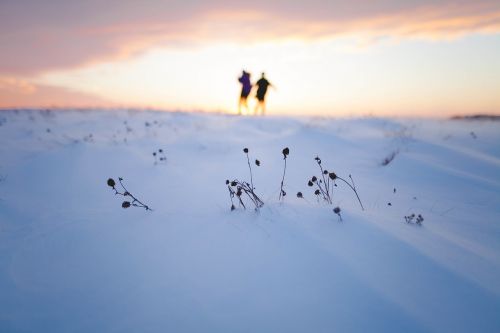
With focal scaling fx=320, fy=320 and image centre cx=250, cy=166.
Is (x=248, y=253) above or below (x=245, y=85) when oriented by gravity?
below

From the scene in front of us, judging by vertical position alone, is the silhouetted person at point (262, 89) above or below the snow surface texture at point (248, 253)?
above

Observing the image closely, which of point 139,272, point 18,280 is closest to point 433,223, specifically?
point 139,272

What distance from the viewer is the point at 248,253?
231cm

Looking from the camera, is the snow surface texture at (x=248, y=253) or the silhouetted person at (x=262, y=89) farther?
the silhouetted person at (x=262, y=89)

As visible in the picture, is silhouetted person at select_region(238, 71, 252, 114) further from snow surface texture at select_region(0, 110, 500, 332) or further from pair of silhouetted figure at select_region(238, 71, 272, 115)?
snow surface texture at select_region(0, 110, 500, 332)

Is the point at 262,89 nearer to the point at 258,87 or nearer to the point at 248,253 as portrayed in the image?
the point at 258,87

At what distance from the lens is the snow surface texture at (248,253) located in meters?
1.80

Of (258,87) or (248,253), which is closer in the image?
(248,253)

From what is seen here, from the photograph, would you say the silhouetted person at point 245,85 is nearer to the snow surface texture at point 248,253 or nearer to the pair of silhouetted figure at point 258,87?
the pair of silhouetted figure at point 258,87

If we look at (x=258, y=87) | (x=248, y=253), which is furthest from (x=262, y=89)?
(x=248, y=253)

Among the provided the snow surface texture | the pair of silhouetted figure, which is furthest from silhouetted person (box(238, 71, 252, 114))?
the snow surface texture

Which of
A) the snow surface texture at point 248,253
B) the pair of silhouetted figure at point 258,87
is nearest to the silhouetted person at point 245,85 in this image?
the pair of silhouetted figure at point 258,87

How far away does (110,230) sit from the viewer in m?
2.84

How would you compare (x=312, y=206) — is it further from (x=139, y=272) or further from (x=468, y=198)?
(x=468, y=198)
